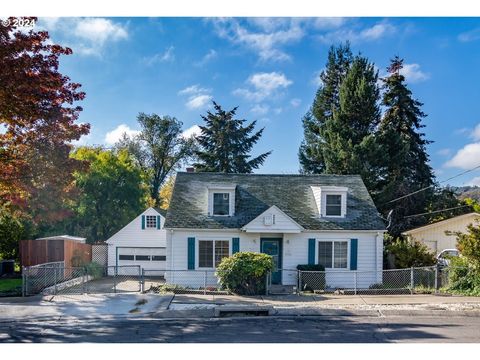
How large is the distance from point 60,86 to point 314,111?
2657 centimetres

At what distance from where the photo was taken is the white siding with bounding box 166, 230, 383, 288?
18297mm

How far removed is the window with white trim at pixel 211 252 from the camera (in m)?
18.4

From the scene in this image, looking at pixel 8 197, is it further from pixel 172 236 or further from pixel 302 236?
pixel 302 236

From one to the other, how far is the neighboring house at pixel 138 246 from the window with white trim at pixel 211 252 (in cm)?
624

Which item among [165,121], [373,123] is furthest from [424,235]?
[165,121]

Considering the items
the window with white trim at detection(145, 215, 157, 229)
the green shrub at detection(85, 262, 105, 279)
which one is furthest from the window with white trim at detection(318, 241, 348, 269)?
the green shrub at detection(85, 262, 105, 279)

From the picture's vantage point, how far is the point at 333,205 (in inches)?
763

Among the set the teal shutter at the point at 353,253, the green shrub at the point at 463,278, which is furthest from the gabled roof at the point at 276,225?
the green shrub at the point at 463,278

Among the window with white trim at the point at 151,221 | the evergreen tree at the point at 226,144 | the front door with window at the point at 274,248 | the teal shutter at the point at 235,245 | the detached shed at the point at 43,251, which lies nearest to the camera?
the teal shutter at the point at 235,245

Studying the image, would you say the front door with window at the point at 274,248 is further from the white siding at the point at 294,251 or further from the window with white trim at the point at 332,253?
the window with white trim at the point at 332,253

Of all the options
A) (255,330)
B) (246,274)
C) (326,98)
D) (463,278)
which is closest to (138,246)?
(246,274)

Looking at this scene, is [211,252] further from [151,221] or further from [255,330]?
[255,330]

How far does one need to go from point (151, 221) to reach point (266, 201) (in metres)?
7.77

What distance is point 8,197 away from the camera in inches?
712
